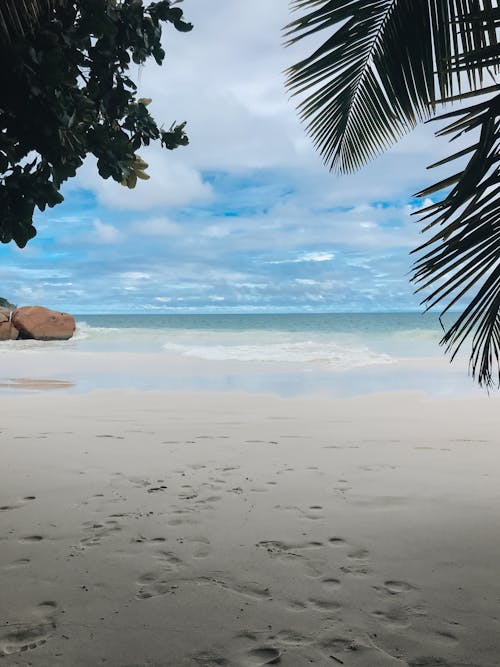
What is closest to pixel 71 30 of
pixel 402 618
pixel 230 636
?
pixel 230 636

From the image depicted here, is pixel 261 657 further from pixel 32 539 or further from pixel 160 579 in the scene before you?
pixel 32 539

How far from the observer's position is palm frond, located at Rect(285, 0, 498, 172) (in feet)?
10.0

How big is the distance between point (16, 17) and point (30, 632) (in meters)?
2.55

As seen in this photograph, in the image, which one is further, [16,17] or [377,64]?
[377,64]

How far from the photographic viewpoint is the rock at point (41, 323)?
69.4 ft

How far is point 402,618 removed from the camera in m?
2.11

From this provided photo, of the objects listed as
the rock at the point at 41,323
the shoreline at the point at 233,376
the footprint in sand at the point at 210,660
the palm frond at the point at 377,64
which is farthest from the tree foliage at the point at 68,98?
the rock at the point at 41,323

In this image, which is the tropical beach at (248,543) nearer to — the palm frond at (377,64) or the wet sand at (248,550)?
the wet sand at (248,550)

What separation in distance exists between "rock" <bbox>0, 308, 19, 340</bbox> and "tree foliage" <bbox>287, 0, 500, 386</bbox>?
1969 centimetres

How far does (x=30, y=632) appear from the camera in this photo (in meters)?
1.99

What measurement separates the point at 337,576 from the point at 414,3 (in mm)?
3265

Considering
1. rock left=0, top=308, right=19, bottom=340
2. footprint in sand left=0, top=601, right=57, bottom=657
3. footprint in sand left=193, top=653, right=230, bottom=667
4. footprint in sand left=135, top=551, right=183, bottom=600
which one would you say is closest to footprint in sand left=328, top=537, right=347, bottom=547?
footprint in sand left=135, top=551, right=183, bottom=600

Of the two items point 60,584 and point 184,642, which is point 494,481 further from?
point 60,584

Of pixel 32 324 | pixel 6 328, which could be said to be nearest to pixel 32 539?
pixel 32 324
